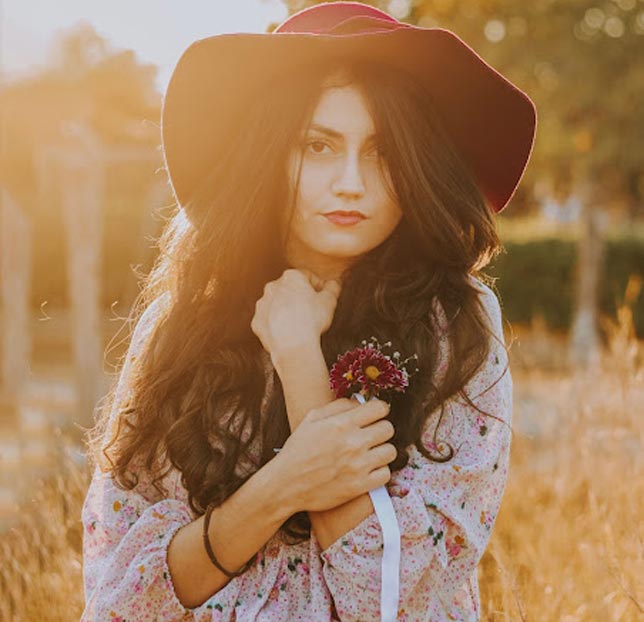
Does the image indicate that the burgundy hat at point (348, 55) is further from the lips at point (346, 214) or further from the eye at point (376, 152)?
the lips at point (346, 214)

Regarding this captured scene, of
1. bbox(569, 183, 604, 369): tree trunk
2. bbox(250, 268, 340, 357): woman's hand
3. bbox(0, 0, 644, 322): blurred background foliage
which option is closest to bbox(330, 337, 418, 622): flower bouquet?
bbox(250, 268, 340, 357): woman's hand

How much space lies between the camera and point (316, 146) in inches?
69.8

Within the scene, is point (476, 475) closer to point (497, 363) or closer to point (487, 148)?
point (497, 363)

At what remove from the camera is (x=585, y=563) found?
2.78 meters

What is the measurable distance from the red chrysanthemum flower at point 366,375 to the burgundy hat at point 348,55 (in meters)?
0.52

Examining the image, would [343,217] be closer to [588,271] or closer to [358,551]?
[358,551]

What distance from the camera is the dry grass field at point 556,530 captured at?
2326mm

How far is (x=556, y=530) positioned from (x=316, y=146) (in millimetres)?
1890

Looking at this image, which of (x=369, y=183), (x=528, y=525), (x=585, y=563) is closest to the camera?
(x=369, y=183)

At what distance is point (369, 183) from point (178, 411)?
555 mm

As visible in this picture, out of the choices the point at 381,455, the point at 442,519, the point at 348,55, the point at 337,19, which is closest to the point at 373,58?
the point at 348,55

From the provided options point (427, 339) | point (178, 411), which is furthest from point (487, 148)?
point (178, 411)

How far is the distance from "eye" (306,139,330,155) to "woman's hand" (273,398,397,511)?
49 centimetres

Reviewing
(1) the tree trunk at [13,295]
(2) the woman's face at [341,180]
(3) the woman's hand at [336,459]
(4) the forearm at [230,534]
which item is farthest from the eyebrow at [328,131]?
(1) the tree trunk at [13,295]
